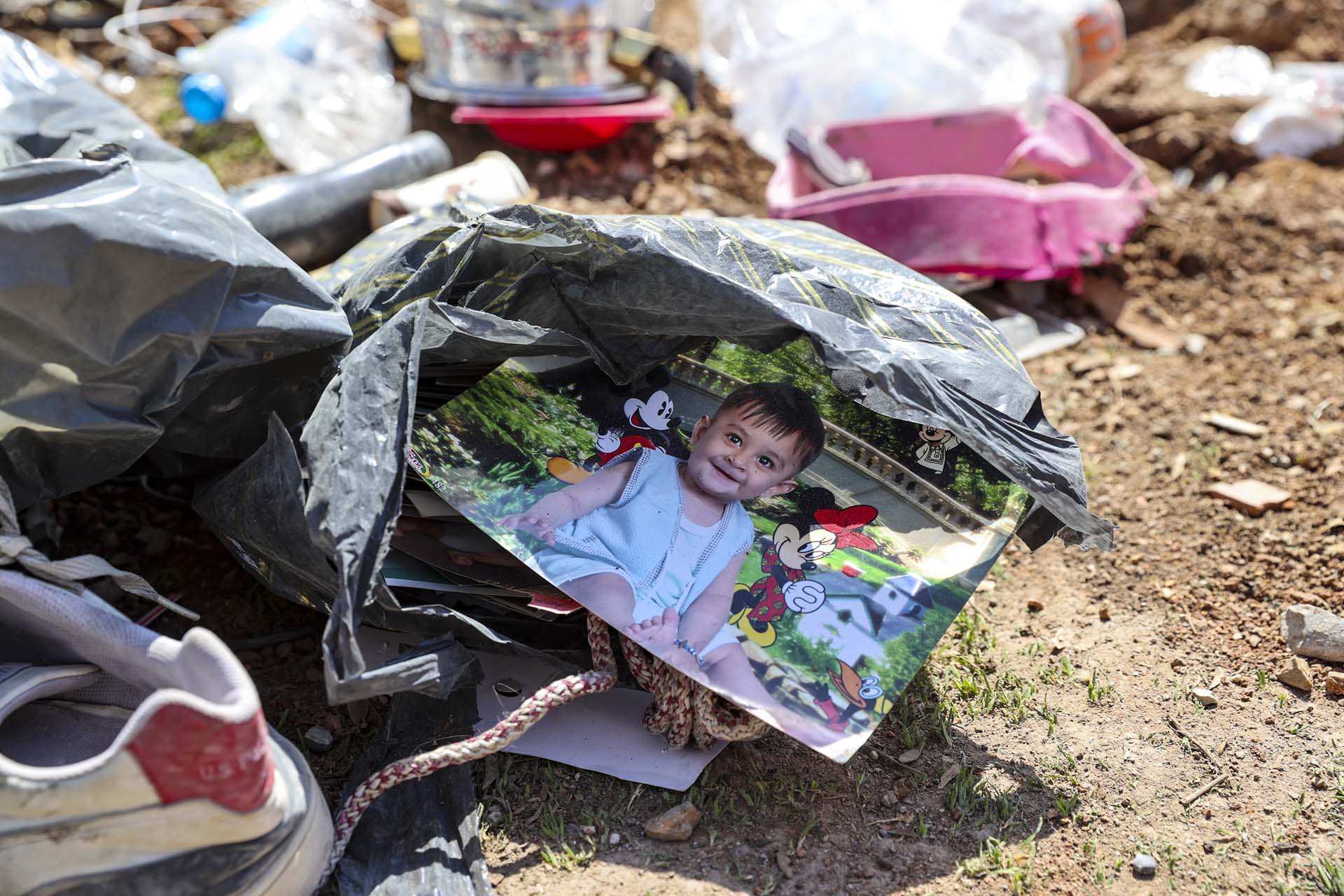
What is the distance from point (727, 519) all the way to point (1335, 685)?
3.19ft

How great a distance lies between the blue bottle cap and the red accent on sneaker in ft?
9.48

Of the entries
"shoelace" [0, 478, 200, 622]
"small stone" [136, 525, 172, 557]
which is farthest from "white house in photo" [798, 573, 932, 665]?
"small stone" [136, 525, 172, 557]

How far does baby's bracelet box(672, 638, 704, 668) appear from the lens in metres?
1.40

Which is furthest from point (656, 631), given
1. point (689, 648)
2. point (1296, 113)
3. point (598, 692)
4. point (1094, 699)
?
point (1296, 113)

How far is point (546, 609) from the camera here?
1.47 meters

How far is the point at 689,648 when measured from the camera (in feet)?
4.62

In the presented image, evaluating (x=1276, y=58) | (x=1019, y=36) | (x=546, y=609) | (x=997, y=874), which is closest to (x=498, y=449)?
(x=546, y=609)

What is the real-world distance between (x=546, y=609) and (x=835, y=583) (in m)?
0.41

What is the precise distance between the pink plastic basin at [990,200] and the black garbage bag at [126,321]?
1.50 metres

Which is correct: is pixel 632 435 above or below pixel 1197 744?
above

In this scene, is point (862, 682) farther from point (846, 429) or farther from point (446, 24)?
point (446, 24)

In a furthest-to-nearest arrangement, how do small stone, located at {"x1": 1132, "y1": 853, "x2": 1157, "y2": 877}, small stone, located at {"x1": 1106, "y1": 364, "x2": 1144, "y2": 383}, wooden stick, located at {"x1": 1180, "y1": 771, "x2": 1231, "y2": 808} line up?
small stone, located at {"x1": 1106, "y1": 364, "x2": 1144, "y2": 383}, wooden stick, located at {"x1": 1180, "y1": 771, "x2": 1231, "y2": 808}, small stone, located at {"x1": 1132, "y1": 853, "x2": 1157, "y2": 877}

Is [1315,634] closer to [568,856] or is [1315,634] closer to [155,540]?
[568,856]

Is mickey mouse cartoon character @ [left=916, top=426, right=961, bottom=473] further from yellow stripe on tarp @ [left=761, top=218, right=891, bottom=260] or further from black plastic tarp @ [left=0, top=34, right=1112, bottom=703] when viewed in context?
yellow stripe on tarp @ [left=761, top=218, right=891, bottom=260]
